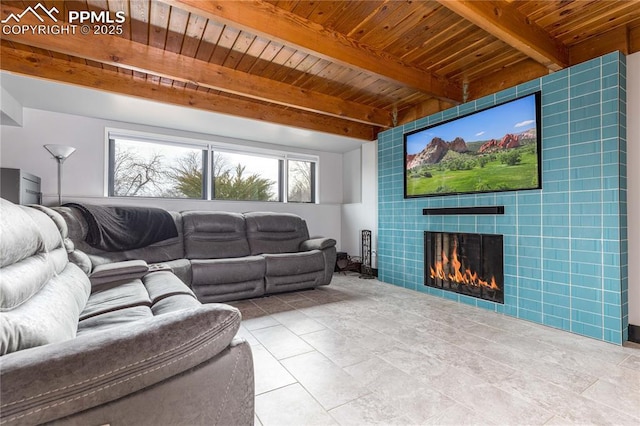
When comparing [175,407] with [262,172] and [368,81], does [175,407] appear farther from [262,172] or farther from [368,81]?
[262,172]

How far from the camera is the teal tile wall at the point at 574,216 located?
7.24ft

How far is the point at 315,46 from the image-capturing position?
2303 millimetres

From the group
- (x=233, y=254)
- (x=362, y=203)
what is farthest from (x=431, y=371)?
(x=362, y=203)

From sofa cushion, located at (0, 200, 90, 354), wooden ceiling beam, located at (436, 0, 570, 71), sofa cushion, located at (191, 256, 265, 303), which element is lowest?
sofa cushion, located at (191, 256, 265, 303)

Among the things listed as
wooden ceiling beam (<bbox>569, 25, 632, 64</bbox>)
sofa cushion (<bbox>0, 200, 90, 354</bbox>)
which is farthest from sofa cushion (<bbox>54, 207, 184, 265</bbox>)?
wooden ceiling beam (<bbox>569, 25, 632, 64</bbox>)

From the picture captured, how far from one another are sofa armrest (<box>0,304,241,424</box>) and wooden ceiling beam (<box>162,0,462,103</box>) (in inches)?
74.6

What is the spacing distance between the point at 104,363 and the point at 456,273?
3.33 metres

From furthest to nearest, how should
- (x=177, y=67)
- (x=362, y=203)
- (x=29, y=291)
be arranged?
(x=362, y=203)
(x=177, y=67)
(x=29, y=291)

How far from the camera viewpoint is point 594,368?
5.93ft

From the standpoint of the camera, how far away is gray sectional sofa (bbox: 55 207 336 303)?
3.08 meters

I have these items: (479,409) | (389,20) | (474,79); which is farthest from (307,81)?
(479,409)

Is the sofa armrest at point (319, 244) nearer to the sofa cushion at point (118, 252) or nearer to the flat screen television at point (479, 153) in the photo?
the flat screen television at point (479, 153)

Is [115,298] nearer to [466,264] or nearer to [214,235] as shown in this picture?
[214,235]

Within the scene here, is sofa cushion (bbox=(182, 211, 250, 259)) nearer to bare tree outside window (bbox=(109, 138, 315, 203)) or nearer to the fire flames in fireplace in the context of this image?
bare tree outside window (bbox=(109, 138, 315, 203))
